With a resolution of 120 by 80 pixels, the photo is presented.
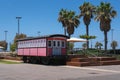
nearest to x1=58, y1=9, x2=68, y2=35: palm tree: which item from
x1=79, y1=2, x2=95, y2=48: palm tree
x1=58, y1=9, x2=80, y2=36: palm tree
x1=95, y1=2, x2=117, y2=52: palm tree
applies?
x1=58, y1=9, x2=80, y2=36: palm tree

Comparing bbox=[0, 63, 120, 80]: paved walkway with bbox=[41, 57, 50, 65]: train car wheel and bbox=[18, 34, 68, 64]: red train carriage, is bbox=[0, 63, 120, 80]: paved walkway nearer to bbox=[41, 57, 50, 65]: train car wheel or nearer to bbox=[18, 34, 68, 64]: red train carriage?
bbox=[18, 34, 68, 64]: red train carriage

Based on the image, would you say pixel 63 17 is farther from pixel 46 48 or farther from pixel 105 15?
pixel 46 48

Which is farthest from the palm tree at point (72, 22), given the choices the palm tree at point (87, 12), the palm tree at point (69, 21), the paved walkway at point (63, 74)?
the paved walkway at point (63, 74)

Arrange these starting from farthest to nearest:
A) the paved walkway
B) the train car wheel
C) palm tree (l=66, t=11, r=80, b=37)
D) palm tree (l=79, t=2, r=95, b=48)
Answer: palm tree (l=66, t=11, r=80, b=37) < palm tree (l=79, t=2, r=95, b=48) < the train car wheel < the paved walkway

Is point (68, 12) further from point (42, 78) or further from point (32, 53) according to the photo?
point (42, 78)

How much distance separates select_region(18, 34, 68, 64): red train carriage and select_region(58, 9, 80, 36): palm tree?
25249 mm

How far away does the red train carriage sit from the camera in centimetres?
3484

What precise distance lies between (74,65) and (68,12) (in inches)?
1328

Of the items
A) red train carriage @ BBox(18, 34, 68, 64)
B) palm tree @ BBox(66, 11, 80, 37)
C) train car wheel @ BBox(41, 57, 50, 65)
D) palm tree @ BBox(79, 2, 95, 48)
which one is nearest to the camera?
red train carriage @ BBox(18, 34, 68, 64)

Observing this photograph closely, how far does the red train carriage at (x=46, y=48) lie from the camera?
34844 millimetres

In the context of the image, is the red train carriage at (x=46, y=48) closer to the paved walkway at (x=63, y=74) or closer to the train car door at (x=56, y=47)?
the train car door at (x=56, y=47)

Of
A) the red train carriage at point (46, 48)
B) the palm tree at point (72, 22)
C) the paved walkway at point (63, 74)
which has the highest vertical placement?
the palm tree at point (72, 22)

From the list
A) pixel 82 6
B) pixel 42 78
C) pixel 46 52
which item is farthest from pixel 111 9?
pixel 42 78

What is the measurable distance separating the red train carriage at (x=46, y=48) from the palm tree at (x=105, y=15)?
19.3m
